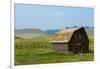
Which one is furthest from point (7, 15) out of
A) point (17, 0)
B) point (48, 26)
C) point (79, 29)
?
point (79, 29)

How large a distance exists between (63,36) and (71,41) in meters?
0.13

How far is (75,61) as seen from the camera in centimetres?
281

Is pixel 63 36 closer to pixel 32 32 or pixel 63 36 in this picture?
pixel 63 36

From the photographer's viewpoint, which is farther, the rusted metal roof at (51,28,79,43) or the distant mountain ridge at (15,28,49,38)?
the rusted metal roof at (51,28,79,43)

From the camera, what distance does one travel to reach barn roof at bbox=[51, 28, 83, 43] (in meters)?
2.74

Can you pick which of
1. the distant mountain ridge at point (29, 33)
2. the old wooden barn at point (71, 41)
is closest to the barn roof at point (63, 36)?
the old wooden barn at point (71, 41)

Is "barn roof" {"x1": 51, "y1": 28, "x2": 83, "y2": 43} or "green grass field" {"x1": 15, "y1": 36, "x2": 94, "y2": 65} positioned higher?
"barn roof" {"x1": 51, "y1": 28, "x2": 83, "y2": 43}

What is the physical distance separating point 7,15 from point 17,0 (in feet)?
0.76

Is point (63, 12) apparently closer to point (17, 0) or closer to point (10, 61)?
point (17, 0)

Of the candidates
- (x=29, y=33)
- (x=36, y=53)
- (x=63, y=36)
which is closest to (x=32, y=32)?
(x=29, y=33)

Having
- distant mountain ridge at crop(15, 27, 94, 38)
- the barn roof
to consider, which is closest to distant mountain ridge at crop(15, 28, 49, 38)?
distant mountain ridge at crop(15, 27, 94, 38)

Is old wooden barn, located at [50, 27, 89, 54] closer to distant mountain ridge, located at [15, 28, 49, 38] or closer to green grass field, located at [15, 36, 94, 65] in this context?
green grass field, located at [15, 36, 94, 65]

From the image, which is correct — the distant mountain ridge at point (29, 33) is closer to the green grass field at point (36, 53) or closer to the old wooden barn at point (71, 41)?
the green grass field at point (36, 53)

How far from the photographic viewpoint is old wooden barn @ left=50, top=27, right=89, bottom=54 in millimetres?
2750
